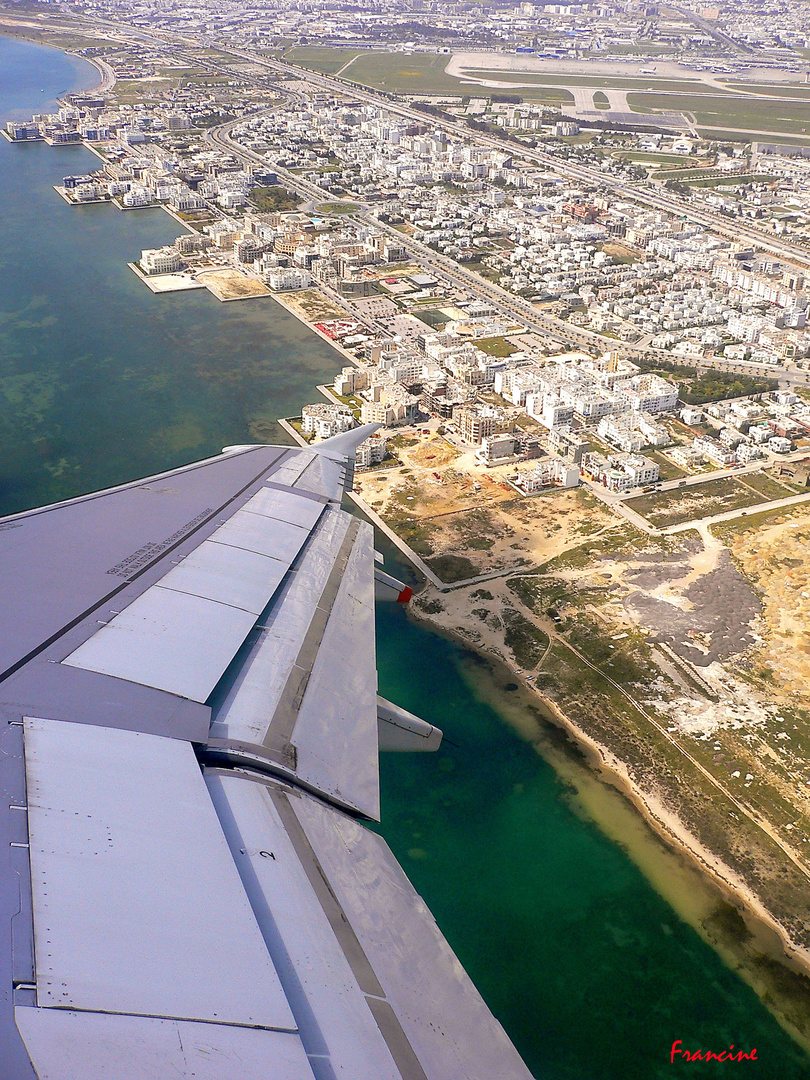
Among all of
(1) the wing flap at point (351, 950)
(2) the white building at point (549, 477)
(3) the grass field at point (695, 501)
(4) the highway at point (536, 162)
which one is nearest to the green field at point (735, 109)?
(4) the highway at point (536, 162)

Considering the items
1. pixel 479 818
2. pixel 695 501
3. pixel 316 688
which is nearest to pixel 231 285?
pixel 695 501

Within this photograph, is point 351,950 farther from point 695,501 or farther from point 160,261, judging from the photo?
point 160,261

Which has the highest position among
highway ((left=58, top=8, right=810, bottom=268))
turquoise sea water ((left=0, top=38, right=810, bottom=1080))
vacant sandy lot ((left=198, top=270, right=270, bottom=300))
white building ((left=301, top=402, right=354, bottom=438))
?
highway ((left=58, top=8, right=810, bottom=268))

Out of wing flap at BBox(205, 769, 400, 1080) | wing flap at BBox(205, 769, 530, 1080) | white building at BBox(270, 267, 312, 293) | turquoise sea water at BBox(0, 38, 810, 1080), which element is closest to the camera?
wing flap at BBox(205, 769, 400, 1080)

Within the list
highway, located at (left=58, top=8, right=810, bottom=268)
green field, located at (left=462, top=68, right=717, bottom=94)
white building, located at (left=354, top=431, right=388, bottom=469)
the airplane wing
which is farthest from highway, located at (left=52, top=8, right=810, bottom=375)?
the airplane wing

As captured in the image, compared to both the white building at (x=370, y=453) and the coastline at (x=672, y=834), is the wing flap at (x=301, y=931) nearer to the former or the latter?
the coastline at (x=672, y=834)

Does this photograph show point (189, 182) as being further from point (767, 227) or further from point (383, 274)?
point (767, 227)

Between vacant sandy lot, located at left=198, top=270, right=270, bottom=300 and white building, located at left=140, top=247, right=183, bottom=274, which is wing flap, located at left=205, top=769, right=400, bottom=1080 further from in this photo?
white building, located at left=140, top=247, right=183, bottom=274
